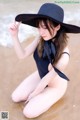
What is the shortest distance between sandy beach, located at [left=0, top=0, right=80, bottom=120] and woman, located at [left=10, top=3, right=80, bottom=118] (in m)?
0.04

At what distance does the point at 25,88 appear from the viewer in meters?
1.70

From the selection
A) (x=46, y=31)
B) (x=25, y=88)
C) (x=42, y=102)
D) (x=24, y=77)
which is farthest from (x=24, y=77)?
(x=46, y=31)

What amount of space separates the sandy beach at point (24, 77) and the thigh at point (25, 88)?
0.04 m

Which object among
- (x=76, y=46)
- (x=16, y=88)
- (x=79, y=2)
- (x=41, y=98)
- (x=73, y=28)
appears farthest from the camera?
(x=79, y=2)

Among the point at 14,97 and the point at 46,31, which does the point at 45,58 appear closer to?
the point at 46,31

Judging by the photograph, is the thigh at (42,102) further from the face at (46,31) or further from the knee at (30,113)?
the face at (46,31)

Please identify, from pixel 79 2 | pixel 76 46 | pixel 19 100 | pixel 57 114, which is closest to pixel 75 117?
pixel 57 114

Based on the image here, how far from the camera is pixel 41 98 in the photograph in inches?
62.9

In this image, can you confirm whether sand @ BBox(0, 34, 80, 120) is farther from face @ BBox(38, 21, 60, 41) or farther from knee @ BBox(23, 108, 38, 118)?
face @ BBox(38, 21, 60, 41)

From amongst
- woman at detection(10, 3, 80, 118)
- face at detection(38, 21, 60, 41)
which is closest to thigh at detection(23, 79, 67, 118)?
woman at detection(10, 3, 80, 118)

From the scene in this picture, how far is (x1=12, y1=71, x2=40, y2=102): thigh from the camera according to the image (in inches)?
66.0

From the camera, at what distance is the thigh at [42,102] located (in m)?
1.58

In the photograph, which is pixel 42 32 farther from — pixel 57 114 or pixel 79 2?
pixel 79 2

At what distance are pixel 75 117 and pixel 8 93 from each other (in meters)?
0.38
